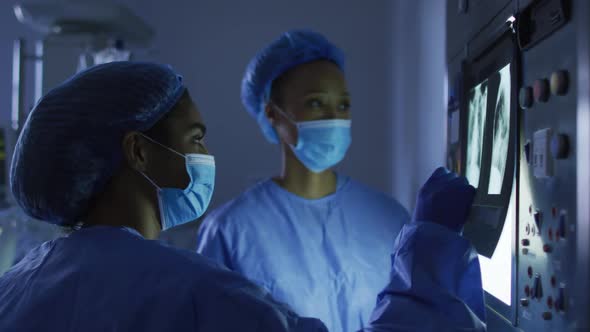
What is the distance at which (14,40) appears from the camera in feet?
11.8

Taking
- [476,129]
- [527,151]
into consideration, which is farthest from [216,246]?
[527,151]

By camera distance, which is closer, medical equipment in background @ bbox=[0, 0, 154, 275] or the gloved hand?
the gloved hand

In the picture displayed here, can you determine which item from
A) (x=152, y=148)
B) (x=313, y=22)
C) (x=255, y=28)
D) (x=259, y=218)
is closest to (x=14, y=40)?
(x=255, y=28)

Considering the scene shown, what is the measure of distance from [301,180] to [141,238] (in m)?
0.95

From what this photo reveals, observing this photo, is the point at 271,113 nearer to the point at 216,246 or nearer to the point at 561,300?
the point at 216,246

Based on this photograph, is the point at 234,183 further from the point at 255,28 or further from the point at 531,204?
the point at 531,204

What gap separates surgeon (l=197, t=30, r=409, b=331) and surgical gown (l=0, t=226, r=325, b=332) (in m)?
0.75

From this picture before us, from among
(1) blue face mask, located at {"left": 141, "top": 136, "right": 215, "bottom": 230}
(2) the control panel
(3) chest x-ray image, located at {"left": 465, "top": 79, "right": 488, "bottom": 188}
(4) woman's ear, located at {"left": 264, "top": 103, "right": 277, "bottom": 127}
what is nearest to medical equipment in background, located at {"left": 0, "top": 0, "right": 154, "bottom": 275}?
(4) woman's ear, located at {"left": 264, "top": 103, "right": 277, "bottom": 127}

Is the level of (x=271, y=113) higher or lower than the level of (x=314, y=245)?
higher

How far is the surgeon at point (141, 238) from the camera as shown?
2.68 feet

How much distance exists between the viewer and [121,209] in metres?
1.00

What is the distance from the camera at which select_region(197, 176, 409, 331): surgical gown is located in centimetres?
162

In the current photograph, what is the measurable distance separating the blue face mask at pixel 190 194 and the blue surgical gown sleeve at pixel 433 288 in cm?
41

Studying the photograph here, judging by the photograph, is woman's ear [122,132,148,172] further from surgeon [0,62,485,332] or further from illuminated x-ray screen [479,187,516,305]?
illuminated x-ray screen [479,187,516,305]
